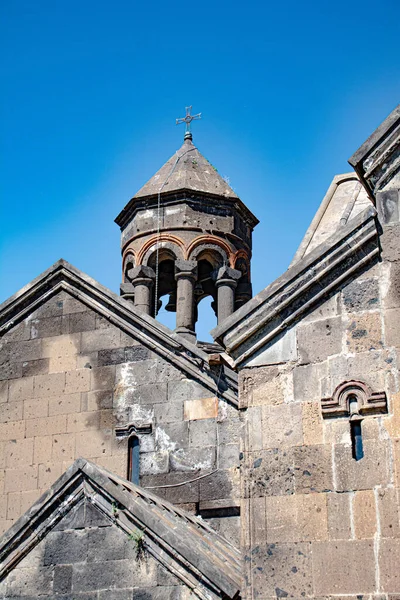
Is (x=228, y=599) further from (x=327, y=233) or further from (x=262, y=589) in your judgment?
(x=327, y=233)

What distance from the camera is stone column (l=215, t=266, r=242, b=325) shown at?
14.2 meters

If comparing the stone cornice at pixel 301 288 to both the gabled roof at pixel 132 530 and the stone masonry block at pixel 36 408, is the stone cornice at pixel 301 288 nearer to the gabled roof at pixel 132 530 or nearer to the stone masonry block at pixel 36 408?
the gabled roof at pixel 132 530

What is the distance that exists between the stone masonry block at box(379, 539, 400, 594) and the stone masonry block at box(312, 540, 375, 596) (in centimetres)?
7

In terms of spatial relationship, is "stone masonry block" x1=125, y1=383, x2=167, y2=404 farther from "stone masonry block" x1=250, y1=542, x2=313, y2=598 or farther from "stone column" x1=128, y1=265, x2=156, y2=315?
"stone masonry block" x1=250, y1=542, x2=313, y2=598

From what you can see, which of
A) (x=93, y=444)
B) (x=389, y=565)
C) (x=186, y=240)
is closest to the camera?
(x=389, y=565)

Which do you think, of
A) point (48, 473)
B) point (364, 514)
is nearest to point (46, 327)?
point (48, 473)

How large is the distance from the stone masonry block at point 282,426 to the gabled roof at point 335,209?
270 centimetres

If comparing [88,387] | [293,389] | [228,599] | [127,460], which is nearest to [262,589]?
[228,599]

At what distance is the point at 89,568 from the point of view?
26.8 feet

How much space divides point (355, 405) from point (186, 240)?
6887 mm

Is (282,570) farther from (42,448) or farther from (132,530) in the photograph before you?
(42,448)

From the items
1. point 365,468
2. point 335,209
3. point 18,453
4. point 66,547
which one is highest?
point 335,209

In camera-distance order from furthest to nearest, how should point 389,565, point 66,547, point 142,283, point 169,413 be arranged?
point 142,283 → point 169,413 → point 66,547 → point 389,565

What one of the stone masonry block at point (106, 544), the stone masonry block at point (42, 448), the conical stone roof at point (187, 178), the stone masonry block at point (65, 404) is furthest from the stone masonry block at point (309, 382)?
the conical stone roof at point (187, 178)
